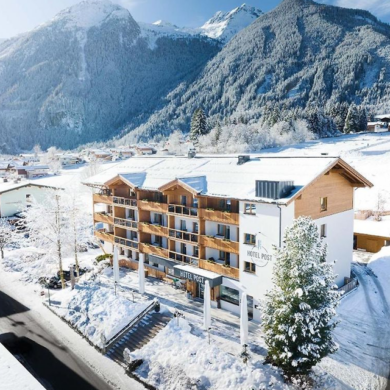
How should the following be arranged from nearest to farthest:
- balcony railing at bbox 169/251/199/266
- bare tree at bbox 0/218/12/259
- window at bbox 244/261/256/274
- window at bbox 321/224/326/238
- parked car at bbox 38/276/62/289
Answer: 1. window at bbox 244/261/256/274
2. window at bbox 321/224/326/238
3. balcony railing at bbox 169/251/199/266
4. parked car at bbox 38/276/62/289
5. bare tree at bbox 0/218/12/259

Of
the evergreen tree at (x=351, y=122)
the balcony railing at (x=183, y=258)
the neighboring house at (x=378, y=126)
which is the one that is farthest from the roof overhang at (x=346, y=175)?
the neighboring house at (x=378, y=126)

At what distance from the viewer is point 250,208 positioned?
26266 mm

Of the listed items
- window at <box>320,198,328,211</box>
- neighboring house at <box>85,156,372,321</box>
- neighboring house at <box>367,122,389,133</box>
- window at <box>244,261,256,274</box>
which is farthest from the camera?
neighboring house at <box>367,122,389,133</box>

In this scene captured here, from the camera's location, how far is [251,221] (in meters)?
26.0

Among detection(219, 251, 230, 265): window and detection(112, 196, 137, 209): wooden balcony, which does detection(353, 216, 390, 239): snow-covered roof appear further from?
detection(112, 196, 137, 209): wooden balcony

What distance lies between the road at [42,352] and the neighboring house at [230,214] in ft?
34.0

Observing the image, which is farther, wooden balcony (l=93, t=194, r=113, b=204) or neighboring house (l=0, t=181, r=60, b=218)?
neighboring house (l=0, t=181, r=60, b=218)

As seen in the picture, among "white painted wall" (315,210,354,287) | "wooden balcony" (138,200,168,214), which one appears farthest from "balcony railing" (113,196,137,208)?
"white painted wall" (315,210,354,287)

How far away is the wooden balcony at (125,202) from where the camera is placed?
3556 cm

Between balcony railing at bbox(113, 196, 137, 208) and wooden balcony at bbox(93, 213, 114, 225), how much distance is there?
2.39 meters

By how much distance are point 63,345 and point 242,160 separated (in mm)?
20408

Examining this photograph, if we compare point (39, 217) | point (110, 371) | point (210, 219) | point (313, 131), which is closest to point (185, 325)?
point (110, 371)

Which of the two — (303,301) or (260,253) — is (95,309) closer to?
(260,253)

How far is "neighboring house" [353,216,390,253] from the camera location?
42000mm
